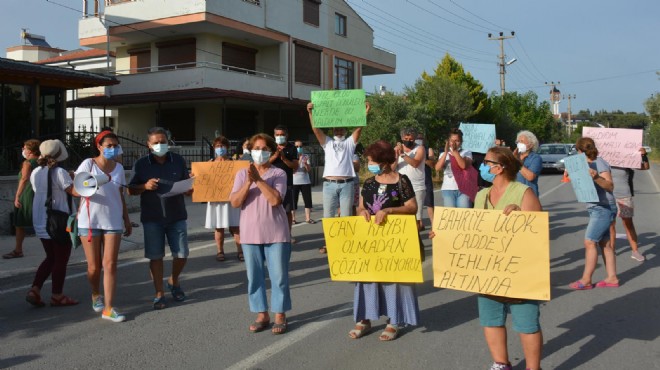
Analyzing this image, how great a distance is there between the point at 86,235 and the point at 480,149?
19.1 feet

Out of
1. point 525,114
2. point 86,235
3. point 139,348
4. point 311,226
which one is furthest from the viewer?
point 525,114

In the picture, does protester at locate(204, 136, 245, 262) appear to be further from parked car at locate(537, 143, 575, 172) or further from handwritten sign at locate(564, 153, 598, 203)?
parked car at locate(537, 143, 575, 172)

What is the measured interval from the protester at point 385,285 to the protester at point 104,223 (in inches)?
94.7

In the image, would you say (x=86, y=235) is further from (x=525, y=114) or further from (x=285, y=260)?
(x=525, y=114)

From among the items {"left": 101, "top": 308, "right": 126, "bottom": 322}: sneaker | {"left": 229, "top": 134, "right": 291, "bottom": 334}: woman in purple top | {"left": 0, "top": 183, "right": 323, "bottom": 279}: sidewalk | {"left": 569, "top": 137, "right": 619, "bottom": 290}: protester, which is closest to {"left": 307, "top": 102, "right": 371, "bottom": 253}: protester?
{"left": 229, "top": 134, "right": 291, "bottom": 334}: woman in purple top

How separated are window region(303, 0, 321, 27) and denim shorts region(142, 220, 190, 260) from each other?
25.1m

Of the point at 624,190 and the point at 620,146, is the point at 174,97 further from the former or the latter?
the point at 624,190

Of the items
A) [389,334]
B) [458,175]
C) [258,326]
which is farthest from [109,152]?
[458,175]

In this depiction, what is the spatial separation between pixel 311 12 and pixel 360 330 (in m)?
27.2

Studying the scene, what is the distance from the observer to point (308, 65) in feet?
98.6

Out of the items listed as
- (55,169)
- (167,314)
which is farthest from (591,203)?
(55,169)

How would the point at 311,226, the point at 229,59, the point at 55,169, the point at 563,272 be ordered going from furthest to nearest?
the point at 229,59, the point at 311,226, the point at 563,272, the point at 55,169

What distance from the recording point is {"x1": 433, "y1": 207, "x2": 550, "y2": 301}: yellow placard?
3.92 m

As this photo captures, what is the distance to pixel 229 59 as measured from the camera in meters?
26.8
